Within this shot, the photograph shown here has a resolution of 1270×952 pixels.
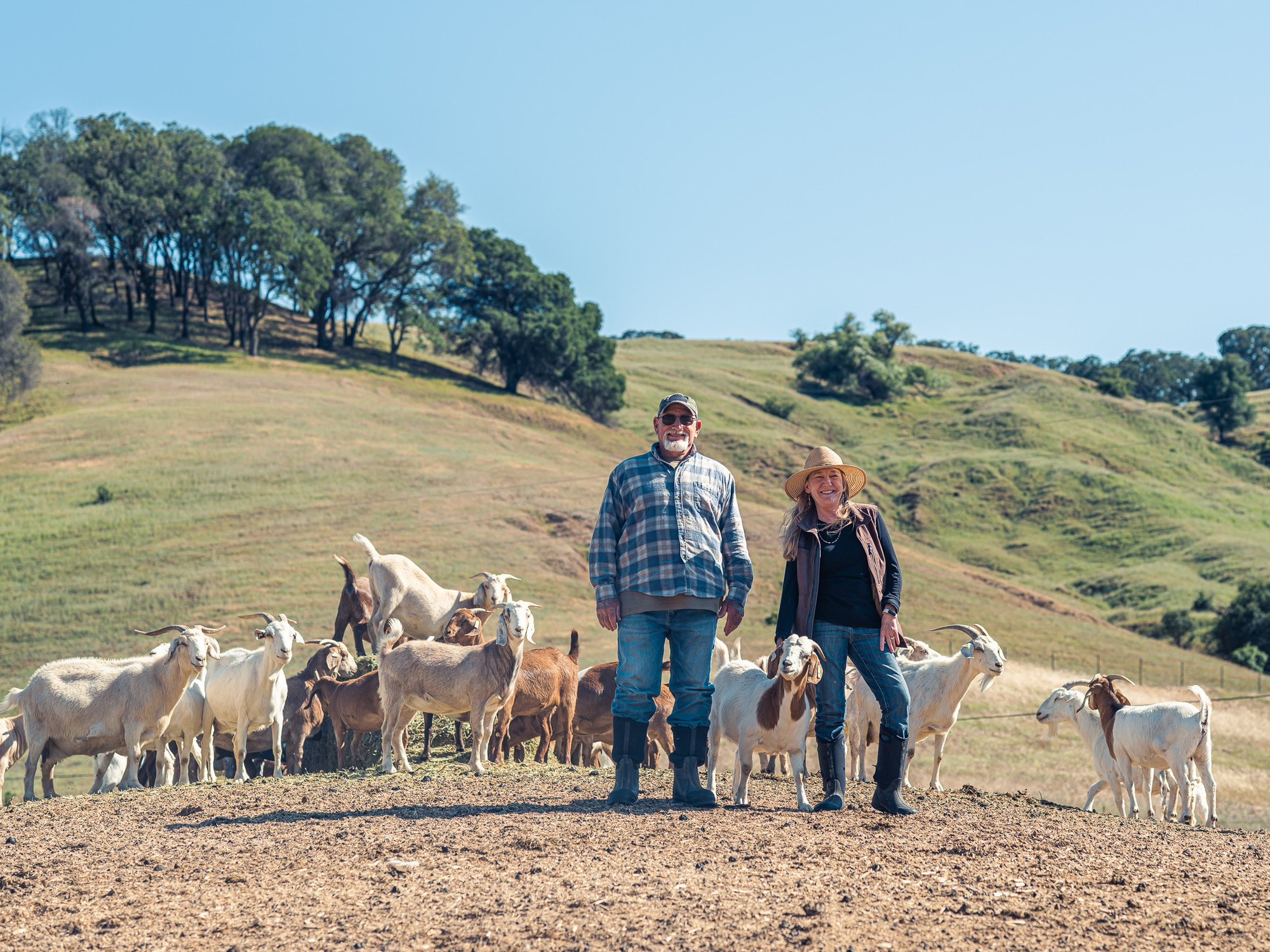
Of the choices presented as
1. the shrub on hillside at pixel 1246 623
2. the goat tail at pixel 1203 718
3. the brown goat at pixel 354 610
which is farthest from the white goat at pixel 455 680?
the shrub on hillside at pixel 1246 623

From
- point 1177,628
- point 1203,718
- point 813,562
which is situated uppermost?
point 813,562

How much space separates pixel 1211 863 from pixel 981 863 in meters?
1.60

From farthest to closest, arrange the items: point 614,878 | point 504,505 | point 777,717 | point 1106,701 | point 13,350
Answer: point 13,350 → point 504,505 → point 1106,701 → point 777,717 → point 614,878

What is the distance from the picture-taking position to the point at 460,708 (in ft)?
39.4

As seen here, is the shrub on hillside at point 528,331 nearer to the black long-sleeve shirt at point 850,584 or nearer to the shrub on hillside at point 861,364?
the shrub on hillside at point 861,364

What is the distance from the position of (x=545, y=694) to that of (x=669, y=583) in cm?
571

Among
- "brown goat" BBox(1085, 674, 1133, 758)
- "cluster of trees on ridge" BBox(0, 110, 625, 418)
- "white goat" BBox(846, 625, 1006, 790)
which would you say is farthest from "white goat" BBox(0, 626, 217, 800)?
"cluster of trees on ridge" BBox(0, 110, 625, 418)

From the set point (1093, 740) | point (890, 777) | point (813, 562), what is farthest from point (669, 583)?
point (1093, 740)

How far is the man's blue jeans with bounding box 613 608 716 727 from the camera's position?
28.1 ft

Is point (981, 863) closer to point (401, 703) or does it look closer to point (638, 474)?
point (638, 474)

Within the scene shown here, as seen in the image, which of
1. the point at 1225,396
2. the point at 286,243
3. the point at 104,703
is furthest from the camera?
the point at 1225,396

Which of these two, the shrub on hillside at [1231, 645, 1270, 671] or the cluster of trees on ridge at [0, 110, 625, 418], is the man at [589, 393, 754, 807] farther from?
the cluster of trees on ridge at [0, 110, 625, 418]

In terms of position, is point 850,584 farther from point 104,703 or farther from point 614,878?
point 104,703

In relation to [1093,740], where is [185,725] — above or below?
below
